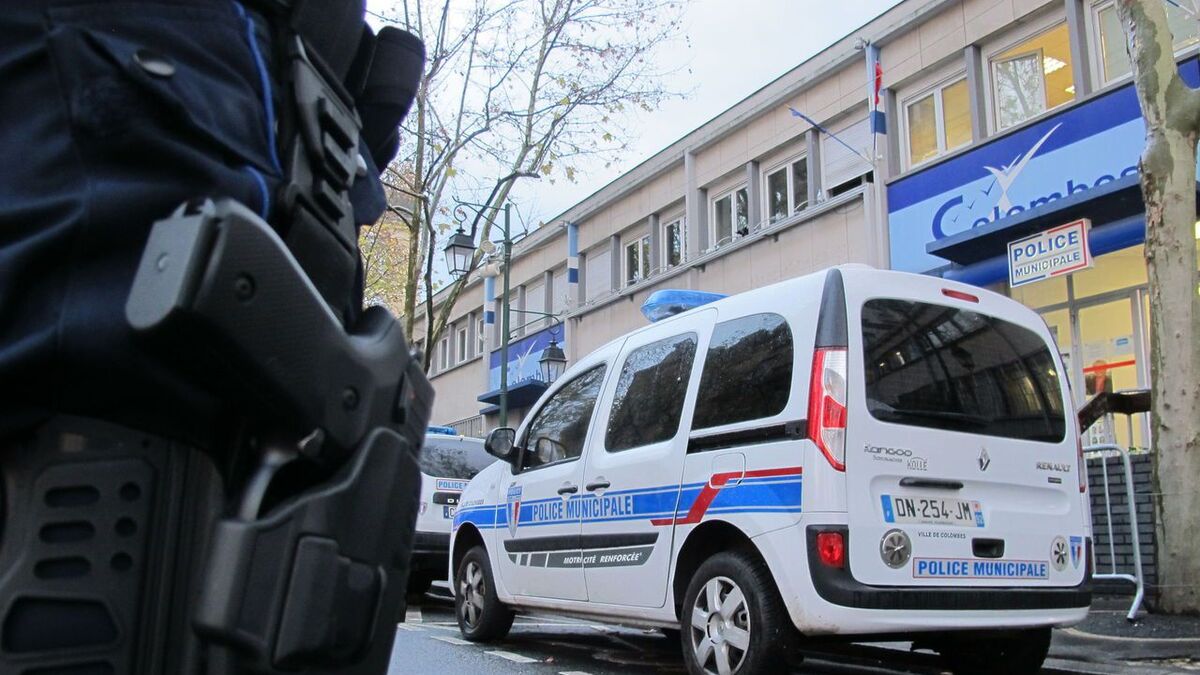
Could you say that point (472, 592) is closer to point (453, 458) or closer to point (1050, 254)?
point (453, 458)

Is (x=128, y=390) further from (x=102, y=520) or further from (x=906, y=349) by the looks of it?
(x=906, y=349)

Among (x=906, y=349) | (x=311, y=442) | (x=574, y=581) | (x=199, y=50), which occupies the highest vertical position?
(x=906, y=349)

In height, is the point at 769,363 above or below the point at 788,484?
above

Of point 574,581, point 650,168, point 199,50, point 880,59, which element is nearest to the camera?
point 199,50

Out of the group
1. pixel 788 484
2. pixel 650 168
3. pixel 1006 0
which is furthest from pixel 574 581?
pixel 650 168

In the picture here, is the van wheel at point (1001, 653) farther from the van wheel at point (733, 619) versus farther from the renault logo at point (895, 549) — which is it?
the van wheel at point (733, 619)

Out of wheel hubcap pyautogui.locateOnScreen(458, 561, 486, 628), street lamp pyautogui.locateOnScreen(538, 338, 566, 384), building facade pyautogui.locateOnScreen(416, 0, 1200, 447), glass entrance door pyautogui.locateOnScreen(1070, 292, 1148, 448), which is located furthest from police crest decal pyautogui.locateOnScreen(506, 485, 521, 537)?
street lamp pyautogui.locateOnScreen(538, 338, 566, 384)

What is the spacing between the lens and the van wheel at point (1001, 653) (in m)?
4.89

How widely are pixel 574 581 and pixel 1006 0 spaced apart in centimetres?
1174

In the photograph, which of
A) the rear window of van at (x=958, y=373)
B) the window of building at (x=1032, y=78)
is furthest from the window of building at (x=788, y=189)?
the rear window of van at (x=958, y=373)

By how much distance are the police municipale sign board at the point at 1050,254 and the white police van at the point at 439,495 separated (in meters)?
6.77

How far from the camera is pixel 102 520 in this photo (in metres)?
1.09

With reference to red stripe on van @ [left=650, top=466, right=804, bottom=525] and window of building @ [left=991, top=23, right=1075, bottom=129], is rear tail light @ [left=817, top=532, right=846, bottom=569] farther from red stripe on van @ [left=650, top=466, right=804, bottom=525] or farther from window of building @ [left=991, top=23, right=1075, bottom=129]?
window of building @ [left=991, top=23, right=1075, bottom=129]

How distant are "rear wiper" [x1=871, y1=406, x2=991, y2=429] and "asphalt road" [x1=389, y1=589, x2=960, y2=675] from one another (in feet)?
5.39
